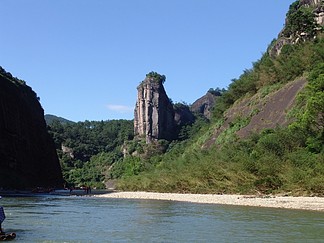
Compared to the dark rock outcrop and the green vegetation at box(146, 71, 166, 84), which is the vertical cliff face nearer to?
the green vegetation at box(146, 71, 166, 84)

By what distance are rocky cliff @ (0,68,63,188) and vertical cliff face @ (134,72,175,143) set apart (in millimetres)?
65862

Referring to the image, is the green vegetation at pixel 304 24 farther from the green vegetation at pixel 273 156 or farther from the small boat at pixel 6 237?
the small boat at pixel 6 237

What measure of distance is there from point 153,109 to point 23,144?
85969mm

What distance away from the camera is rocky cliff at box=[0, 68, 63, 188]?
8419cm

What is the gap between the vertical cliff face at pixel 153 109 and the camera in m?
174

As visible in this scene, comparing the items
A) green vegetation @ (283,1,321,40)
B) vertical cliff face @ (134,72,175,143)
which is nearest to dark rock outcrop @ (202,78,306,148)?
green vegetation @ (283,1,321,40)

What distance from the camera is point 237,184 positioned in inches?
1895

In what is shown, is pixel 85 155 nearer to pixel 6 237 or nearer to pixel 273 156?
pixel 273 156

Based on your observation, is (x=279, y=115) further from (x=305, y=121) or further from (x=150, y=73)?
(x=150, y=73)

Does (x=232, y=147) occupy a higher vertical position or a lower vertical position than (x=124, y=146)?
lower

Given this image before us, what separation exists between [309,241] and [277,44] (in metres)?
84.5

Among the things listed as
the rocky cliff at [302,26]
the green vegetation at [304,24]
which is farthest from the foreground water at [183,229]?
the rocky cliff at [302,26]

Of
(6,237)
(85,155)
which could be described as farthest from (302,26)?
(85,155)

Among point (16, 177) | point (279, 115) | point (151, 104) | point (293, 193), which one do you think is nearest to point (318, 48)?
point (279, 115)
